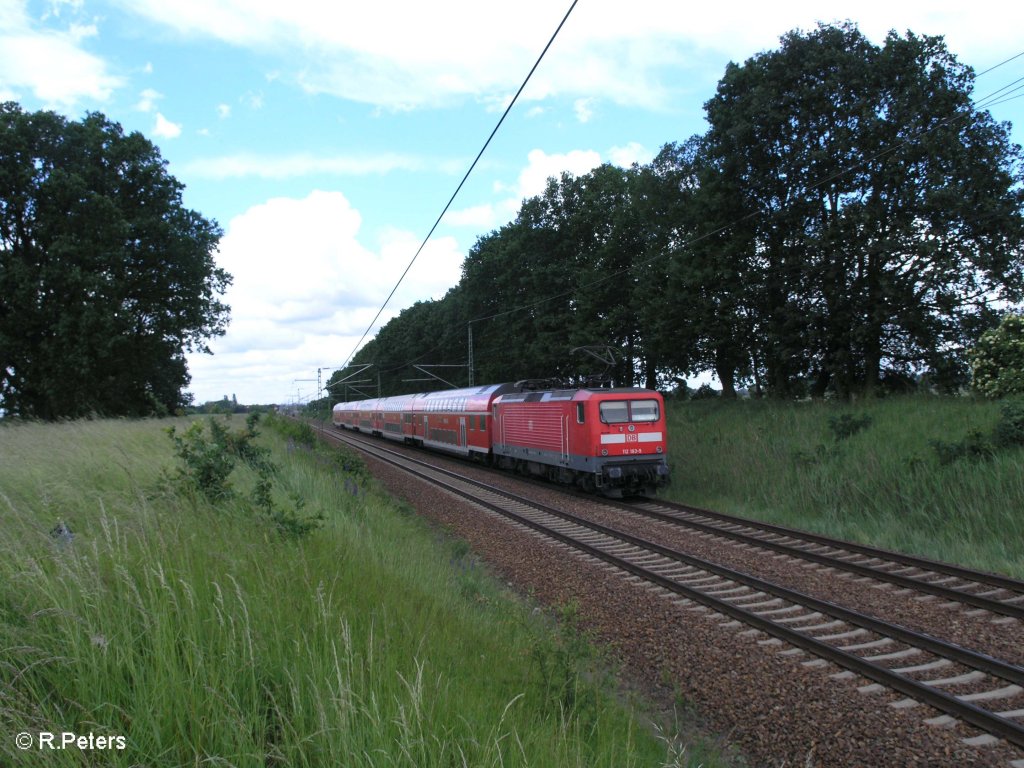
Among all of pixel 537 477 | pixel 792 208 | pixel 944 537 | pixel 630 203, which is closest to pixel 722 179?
pixel 792 208

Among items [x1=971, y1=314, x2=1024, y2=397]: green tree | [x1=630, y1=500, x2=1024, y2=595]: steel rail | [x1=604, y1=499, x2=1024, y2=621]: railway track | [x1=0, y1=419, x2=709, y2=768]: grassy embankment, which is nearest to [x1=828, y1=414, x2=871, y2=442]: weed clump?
[x1=971, y1=314, x2=1024, y2=397]: green tree

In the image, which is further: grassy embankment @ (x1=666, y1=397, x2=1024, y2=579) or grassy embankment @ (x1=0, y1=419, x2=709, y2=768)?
grassy embankment @ (x1=666, y1=397, x2=1024, y2=579)

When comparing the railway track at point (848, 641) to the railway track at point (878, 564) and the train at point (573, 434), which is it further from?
the train at point (573, 434)

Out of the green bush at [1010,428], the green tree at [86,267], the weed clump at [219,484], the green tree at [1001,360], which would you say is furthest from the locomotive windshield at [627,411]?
the green tree at [86,267]

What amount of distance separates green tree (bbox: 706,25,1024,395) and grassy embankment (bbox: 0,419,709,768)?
17849mm

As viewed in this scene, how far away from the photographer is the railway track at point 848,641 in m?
5.06

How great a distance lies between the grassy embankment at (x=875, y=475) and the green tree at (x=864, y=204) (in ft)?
7.91

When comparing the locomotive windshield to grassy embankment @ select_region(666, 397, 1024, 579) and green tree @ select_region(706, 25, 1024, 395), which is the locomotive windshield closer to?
grassy embankment @ select_region(666, 397, 1024, 579)

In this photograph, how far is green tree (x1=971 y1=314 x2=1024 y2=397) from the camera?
14867 mm

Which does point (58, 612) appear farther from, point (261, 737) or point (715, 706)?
point (715, 706)

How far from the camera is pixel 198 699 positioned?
273 cm

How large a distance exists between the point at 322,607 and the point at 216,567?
0.80 m

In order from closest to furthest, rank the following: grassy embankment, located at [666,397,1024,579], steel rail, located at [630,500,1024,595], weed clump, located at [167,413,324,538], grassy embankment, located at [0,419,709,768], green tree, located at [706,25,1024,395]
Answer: grassy embankment, located at [0,419,709,768] < weed clump, located at [167,413,324,538] < steel rail, located at [630,500,1024,595] < grassy embankment, located at [666,397,1024,579] < green tree, located at [706,25,1024,395]

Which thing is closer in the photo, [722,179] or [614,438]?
[614,438]
